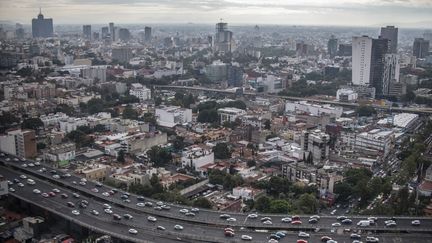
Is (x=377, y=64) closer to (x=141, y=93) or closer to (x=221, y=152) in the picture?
(x=141, y=93)

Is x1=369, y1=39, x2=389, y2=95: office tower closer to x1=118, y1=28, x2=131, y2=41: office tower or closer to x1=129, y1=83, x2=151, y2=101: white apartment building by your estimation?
x1=129, y1=83, x2=151, y2=101: white apartment building

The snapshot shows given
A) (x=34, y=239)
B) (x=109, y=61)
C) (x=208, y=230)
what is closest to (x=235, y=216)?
(x=208, y=230)

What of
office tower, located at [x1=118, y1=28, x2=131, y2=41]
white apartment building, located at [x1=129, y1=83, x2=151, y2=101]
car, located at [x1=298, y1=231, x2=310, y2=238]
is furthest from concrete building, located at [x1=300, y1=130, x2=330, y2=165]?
office tower, located at [x1=118, y1=28, x2=131, y2=41]

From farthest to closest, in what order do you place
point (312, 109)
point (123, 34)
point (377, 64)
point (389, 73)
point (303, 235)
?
point (123, 34) → point (377, 64) → point (389, 73) → point (312, 109) → point (303, 235)

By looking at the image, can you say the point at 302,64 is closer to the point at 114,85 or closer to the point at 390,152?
the point at 114,85

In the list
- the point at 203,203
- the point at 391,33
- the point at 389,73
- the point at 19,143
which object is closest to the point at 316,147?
the point at 203,203

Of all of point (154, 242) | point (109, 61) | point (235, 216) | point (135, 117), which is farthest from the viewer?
point (109, 61)
